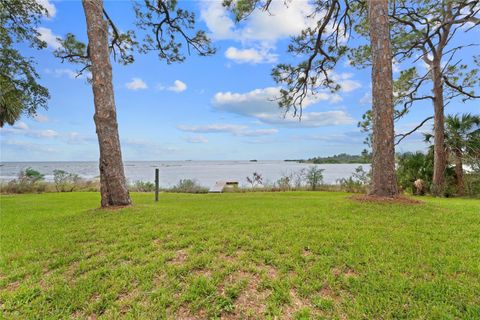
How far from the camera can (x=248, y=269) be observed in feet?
8.55

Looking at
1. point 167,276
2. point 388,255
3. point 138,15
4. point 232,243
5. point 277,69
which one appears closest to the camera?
point 167,276

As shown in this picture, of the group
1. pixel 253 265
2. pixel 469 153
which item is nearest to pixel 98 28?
pixel 253 265

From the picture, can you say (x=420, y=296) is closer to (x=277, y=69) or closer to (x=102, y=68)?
(x=102, y=68)

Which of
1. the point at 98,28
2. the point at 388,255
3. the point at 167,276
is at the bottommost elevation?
the point at 167,276

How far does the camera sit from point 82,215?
5.12m

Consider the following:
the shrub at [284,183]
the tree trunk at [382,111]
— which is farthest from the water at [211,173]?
the tree trunk at [382,111]

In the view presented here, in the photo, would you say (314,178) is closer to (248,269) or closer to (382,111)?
(382,111)

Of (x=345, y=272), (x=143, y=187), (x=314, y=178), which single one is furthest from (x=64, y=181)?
(x=345, y=272)

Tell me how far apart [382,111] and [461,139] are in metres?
8.05

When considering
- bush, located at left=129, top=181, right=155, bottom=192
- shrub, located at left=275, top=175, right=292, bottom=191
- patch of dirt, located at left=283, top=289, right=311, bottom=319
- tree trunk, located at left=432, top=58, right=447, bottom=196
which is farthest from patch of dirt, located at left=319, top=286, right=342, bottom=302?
bush, located at left=129, top=181, right=155, bottom=192

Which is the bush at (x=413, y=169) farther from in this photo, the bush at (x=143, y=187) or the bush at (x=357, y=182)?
the bush at (x=143, y=187)

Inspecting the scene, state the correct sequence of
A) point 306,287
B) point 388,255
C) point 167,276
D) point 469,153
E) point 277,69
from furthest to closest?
point 469,153, point 277,69, point 388,255, point 167,276, point 306,287

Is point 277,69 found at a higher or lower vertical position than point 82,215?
higher

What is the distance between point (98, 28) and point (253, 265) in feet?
21.0
